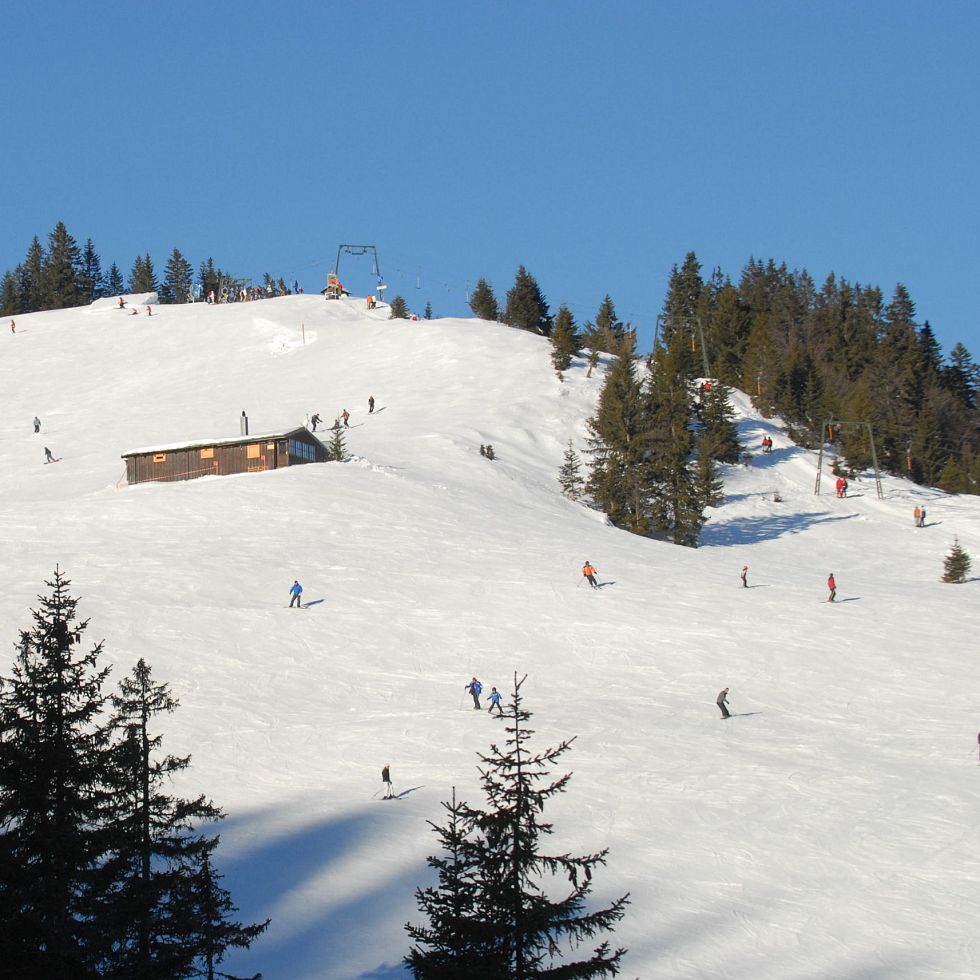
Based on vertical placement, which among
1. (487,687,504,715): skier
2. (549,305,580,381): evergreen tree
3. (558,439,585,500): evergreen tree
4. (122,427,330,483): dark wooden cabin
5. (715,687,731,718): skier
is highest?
(549,305,580,381): evergreen tree

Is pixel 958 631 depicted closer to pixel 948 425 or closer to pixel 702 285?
pixel 948 425

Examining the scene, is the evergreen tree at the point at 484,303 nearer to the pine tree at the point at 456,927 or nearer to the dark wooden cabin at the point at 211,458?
the dark wooden cabin at the point at 211,458

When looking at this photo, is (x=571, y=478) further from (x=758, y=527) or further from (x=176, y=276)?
(x=176, y=276)

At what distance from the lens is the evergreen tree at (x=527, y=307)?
8825 cm

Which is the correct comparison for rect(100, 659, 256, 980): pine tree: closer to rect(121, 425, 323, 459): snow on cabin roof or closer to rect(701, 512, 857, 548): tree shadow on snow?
rect(121, 425, 323, 459): snow on cabin roof

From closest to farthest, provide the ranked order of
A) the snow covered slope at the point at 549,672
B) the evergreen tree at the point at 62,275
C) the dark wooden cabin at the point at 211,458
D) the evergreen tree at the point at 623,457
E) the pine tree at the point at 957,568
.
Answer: the snow covered slope at the point at 549,672 < the pine tree at the point at 957,568 < the dark wooden cabin at the point at 211,458 < the evergreen tree at the point at 623,457 < the evergreen tree at the point at 62,275

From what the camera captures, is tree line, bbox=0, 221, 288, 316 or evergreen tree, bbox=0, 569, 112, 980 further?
tree line, bbox=0, 221, 288, 316

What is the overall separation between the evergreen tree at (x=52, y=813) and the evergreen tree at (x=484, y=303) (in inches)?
3287

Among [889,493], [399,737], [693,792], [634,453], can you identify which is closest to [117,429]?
[634,453]

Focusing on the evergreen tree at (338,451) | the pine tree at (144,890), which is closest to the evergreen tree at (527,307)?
the evergreen tree at (338,451)

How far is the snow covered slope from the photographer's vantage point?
673 inches

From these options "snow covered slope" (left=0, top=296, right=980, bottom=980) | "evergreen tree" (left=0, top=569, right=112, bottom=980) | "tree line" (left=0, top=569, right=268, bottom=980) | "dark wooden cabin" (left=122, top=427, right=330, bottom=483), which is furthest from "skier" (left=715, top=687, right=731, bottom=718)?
"dark wooden cabin" (left=122, top=427, right=330, bottom=483)

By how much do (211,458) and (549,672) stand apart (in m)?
24.1

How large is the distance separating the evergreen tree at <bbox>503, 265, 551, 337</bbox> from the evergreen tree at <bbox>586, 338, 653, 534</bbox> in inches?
1236
